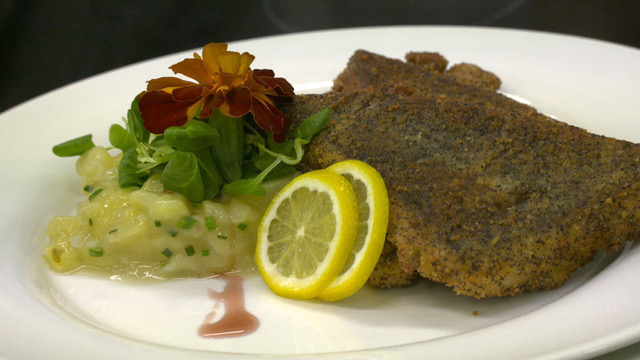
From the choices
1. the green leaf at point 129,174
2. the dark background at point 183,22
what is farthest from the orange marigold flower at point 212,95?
the dark background at point 183,22

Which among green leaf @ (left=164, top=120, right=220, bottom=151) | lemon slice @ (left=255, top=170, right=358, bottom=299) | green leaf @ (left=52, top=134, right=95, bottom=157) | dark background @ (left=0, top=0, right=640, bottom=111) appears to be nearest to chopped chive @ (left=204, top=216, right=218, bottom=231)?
lemon slice @ (left=255, top=170, right=358, bottom=299)

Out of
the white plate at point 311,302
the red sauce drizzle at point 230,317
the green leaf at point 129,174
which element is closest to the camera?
the white plate at point 311,302

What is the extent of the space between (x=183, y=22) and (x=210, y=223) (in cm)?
520

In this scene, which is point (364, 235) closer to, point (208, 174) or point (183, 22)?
point (208, 174)

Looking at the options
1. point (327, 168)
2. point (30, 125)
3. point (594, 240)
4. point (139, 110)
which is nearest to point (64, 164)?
point (30, 125)

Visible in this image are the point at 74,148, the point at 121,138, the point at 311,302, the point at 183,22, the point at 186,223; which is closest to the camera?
the point at 311,302

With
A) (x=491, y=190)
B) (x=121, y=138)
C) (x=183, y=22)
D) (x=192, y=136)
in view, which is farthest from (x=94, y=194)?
(x=183, y=22)

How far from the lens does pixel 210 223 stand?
2.94 metres

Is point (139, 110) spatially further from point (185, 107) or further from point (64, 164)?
point (64, 164)

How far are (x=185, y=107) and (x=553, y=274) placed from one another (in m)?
1.92

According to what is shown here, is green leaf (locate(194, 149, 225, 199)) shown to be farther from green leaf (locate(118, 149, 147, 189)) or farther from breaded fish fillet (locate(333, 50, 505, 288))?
breaded fish fillet (locate(333, 50, 505, 288))

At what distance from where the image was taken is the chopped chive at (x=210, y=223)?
9.65ft

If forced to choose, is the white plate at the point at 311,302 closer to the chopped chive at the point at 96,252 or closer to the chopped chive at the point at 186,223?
the chopped chive at the point at 96,252

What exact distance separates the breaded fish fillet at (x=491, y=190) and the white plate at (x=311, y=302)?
0.17 m
